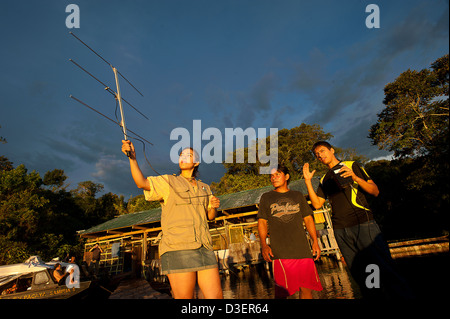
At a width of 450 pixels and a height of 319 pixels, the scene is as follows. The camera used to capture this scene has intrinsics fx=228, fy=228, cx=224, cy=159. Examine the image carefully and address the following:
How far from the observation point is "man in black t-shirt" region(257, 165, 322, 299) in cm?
290

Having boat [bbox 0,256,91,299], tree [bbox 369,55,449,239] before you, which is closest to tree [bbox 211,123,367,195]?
tree [bbox 369,55,449,239]

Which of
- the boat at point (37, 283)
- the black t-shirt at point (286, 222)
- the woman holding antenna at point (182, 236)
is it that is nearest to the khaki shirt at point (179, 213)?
the woman holding antenna at point (182, 236)

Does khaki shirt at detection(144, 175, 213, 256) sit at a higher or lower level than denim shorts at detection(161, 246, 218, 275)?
higher

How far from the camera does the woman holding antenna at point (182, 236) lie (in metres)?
2.03

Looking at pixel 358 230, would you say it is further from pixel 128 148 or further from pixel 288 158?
pixel 288 158

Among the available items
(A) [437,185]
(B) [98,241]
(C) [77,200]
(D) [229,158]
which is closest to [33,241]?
(B) [98,241]

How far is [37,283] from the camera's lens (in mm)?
7871

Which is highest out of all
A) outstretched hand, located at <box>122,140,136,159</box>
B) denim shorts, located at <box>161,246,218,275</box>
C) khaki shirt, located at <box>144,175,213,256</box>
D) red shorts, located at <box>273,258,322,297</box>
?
outstretched hand, located at <box>122,140,136,159</box>

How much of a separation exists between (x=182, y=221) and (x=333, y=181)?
1.96m

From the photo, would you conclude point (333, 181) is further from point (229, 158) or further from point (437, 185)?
point (229, 158)

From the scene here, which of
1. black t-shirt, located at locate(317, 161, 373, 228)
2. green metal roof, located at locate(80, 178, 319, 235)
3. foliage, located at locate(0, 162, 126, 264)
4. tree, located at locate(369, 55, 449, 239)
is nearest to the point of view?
black t-shirt, located at locate(317, 161, 373, 228)

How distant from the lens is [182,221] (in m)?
2.19

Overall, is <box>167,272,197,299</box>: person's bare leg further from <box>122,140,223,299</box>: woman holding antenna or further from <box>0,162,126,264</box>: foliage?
<box>0,162,126,264</box>: foliage

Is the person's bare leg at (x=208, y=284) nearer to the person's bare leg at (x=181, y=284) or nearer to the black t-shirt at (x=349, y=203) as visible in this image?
the person's bare leg at (x=181, y=284)
